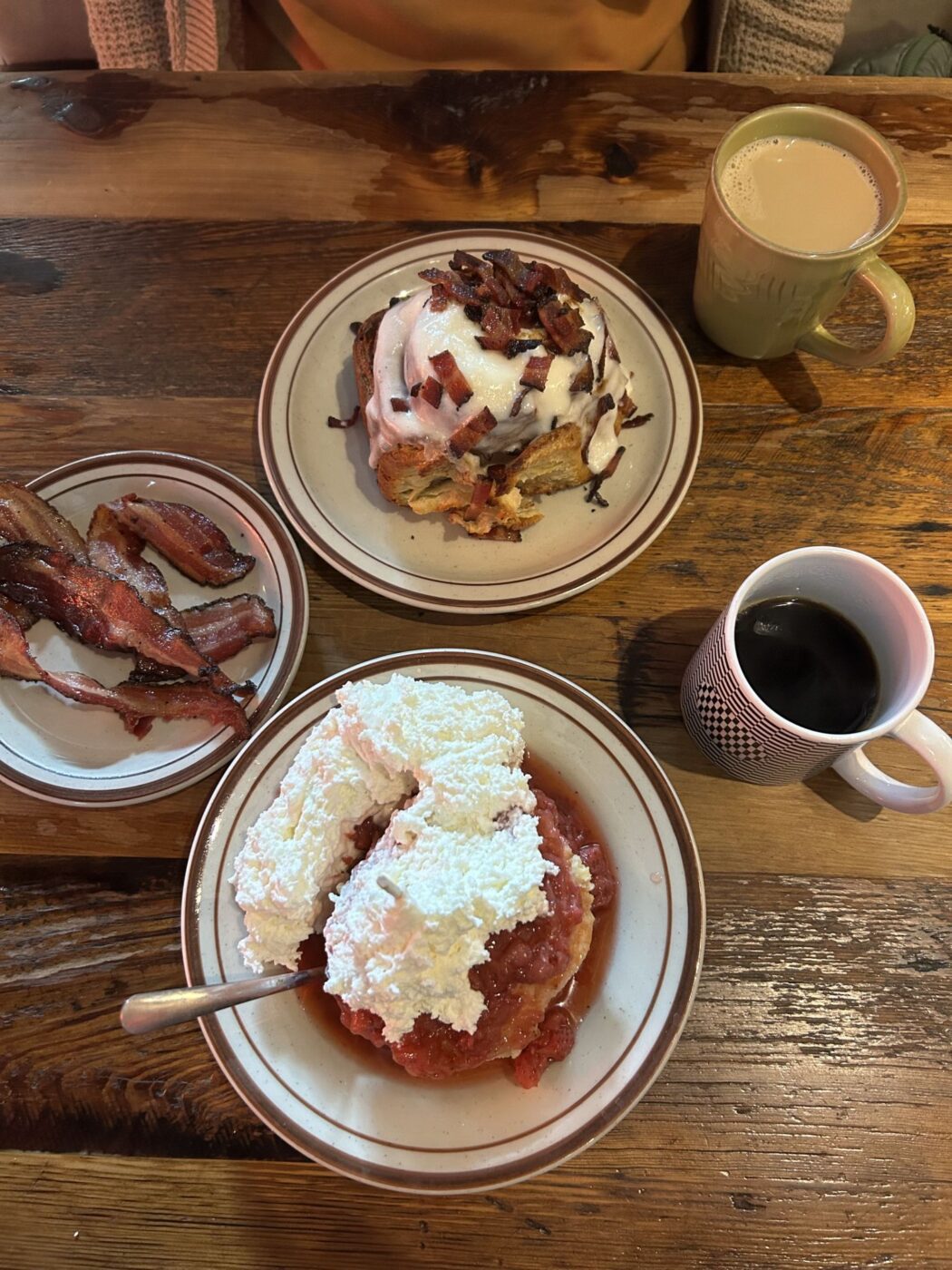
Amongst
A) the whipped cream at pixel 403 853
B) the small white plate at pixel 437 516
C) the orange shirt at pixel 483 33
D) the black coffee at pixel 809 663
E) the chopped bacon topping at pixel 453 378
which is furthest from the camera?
the orange shirt at pixel 483 33

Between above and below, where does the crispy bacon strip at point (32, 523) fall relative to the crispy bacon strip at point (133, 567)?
above

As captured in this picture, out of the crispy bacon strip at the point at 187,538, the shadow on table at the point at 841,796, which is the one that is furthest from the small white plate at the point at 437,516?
the shadow on table at the point at 841,796

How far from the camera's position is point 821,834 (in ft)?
4.60

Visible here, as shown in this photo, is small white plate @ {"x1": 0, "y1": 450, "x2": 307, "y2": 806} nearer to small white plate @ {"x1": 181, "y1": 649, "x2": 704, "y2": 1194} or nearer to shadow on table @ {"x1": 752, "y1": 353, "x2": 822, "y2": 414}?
small white plate @ {"x1": 181, "y1": 649, "x2": 704, "y2": 1194}

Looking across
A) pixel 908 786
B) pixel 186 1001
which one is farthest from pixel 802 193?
pixel 186 1001

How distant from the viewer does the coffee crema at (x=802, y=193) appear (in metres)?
1.51

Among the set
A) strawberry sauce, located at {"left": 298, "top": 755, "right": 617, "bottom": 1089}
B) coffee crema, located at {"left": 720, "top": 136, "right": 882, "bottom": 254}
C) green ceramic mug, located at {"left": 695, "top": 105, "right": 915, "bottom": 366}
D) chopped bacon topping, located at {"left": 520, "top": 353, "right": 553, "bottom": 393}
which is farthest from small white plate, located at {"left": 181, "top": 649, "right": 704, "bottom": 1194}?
coffee crema, located at {"left": 720, "top": 136, "right": 882, "bottom": 254}

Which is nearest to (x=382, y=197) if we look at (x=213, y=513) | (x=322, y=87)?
(x=322, y=87)

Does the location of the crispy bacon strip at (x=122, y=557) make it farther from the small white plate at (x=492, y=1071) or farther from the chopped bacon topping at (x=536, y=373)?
the chopped bacon topping at (x=536, y=373)

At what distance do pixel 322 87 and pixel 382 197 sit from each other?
33 centimetres

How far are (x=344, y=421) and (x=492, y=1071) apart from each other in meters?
1.19

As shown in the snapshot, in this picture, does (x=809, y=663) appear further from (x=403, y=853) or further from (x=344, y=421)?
(x=344, y=421)

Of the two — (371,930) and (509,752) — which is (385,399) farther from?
(371,930)

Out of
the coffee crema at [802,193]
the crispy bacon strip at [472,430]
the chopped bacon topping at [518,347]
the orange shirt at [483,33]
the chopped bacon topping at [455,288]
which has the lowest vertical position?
the crispy bacon strip at [472,430]
